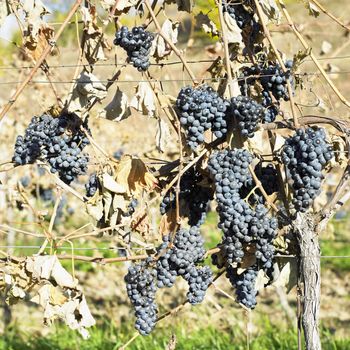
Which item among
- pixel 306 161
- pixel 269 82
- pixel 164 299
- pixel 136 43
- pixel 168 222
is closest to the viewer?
pixel 306 161

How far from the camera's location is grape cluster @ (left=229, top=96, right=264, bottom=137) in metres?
2.17

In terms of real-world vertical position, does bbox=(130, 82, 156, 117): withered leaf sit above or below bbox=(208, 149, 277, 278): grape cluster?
above

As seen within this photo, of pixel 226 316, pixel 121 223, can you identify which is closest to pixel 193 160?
pixel 121 223

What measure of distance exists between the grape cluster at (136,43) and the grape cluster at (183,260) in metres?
0.55

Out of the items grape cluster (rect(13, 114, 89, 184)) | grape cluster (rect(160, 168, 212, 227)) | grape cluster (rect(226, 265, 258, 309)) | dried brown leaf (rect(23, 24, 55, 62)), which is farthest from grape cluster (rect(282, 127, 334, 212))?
dried brown leaf (rect(23, 24, 55, 62))

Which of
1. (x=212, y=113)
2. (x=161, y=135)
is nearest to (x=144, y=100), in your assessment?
(x=161, y=135)

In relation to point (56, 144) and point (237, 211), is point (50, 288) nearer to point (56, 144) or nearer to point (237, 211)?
point (56, 144)

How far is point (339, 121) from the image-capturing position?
2.32 m

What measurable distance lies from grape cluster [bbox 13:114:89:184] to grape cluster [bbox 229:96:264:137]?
0.58 m

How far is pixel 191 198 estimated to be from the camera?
254cm

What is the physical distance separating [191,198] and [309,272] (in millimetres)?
497

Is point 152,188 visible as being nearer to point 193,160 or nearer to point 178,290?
point 193,160

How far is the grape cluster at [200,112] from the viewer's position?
2.20m

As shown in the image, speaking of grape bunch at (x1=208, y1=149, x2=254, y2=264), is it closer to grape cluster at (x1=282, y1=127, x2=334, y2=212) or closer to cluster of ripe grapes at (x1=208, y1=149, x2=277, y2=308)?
cluster of ripe grapes at (x1=208, y1=149, x2=277, y2=308)
